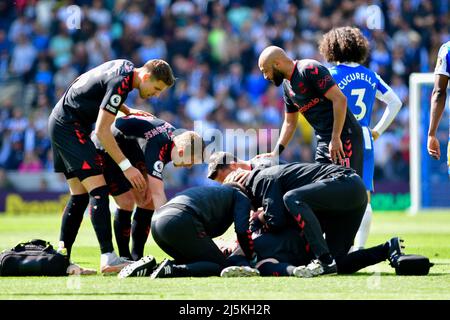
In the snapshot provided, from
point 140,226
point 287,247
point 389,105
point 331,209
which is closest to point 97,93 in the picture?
point 140,226

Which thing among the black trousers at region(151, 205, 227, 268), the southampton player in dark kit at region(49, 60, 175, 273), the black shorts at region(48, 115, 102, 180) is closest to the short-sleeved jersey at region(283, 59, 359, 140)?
the southampton player in dark kit at region(49, 60, 175, 273)

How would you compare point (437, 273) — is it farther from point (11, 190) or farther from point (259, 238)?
point (11, 190)

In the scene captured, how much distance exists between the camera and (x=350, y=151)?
9.28 metres

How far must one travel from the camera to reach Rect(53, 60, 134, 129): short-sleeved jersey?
28.1 ft

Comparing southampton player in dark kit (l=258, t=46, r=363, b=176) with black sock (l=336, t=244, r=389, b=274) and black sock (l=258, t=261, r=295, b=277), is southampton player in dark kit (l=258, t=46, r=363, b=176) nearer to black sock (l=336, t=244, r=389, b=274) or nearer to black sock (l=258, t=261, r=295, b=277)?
black sock (l=336, t=244, r=389, b=274)

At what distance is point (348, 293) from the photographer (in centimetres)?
693

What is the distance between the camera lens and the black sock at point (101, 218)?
8914 millimetres

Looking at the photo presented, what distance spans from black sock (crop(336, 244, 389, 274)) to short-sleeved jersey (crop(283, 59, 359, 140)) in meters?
1.36

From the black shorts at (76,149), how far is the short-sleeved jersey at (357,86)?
2711 millimetres

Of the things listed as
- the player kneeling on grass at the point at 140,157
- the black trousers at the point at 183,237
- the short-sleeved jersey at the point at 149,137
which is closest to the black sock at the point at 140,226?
the player kneeling on grass at the point at 140,157
